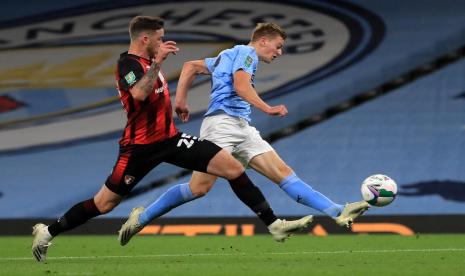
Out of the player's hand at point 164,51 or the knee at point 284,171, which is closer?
the player's hand at point 164,51

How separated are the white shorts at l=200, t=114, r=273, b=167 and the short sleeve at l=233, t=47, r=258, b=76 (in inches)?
19.5

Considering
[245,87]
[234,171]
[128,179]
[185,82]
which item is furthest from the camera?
[185,82]

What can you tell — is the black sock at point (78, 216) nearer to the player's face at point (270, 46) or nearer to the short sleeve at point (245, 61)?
the short sleeve at point (245, 61)

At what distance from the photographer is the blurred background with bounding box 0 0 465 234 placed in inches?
604

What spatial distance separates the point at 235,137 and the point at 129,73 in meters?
1.45

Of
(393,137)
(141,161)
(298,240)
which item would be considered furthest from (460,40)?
(141,161)

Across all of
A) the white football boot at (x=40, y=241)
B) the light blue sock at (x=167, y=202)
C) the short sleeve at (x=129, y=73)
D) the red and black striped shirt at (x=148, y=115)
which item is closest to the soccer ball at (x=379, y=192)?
the light blue sock at (x=167, y=202)

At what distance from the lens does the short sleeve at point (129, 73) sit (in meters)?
7.60

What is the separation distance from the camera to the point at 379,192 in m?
8.60

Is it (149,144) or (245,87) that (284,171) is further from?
(149,144)

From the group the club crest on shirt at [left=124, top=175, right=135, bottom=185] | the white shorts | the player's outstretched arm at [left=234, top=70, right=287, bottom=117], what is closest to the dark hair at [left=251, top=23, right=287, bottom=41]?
the player's outstretched arm at [left=234, top=70, right=287, bottom=117]

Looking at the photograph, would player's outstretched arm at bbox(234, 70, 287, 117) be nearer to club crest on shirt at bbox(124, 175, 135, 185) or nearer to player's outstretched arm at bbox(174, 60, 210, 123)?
player's outstretched arm at bbox(174, 60, 210, 123)

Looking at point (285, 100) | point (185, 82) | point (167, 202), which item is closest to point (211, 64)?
point (185, 82)

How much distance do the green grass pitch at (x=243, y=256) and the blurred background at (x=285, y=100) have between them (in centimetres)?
220
